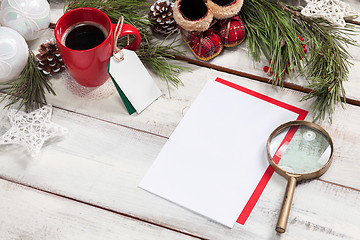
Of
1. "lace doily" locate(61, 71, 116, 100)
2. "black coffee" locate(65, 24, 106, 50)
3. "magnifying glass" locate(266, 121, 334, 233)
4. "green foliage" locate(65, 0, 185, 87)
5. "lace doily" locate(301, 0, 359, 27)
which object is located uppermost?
"lace doily" locate(301, 0, 359, 27)

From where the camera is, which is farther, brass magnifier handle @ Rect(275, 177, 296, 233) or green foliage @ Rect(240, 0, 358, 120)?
green foliage @ Rect(240, 0, 358, 120)

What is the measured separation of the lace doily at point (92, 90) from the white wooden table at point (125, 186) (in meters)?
0.01

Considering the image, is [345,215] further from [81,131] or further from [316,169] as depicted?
[81,131]

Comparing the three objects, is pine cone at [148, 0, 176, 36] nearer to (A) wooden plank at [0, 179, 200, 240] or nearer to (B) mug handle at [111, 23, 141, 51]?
(B) mug handle at [111, 23, 141, 51]

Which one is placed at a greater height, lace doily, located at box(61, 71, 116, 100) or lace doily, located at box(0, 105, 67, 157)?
lace doily, located at box(61, 71, 116, 100)

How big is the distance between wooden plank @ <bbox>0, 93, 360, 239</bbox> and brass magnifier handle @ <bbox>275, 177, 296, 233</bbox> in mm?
23

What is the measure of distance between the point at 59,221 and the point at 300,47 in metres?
0.57

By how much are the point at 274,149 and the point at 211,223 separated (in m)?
0.18

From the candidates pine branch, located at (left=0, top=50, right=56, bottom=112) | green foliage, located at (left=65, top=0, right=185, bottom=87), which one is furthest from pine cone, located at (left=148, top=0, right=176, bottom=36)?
pine branch, located at (left=0, top=50, right=56, bottom=112)

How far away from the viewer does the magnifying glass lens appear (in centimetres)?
75

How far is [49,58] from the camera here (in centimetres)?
85

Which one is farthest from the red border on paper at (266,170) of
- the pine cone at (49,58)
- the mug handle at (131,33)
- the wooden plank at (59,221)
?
the pine cone at (49,58)

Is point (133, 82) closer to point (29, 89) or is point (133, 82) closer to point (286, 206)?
point (29, 89)

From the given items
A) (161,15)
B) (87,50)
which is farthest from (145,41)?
(87,50)
